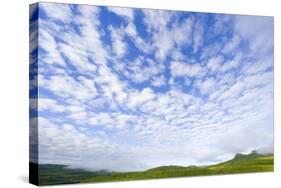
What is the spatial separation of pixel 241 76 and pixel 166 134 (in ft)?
5.81

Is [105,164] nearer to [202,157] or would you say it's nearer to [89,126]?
[89,126]

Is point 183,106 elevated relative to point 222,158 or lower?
elevated

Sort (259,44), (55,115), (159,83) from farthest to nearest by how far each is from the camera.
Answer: (259,44) < (159,83) < (55,115)

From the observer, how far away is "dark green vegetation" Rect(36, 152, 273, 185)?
11288 millimetres

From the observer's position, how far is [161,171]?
40.2 ft

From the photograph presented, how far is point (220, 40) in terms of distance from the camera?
1263 cm

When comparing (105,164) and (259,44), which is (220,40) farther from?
(105,164)

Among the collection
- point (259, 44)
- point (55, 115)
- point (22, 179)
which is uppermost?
point (259, 44)

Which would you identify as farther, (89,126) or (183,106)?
(183,106)

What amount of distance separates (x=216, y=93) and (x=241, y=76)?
60cm

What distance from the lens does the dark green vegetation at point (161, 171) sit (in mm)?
11288

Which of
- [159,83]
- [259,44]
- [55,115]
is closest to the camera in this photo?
[55,115]

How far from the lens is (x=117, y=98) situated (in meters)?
11.8

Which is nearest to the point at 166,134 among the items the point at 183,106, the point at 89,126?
the point at 183,106
